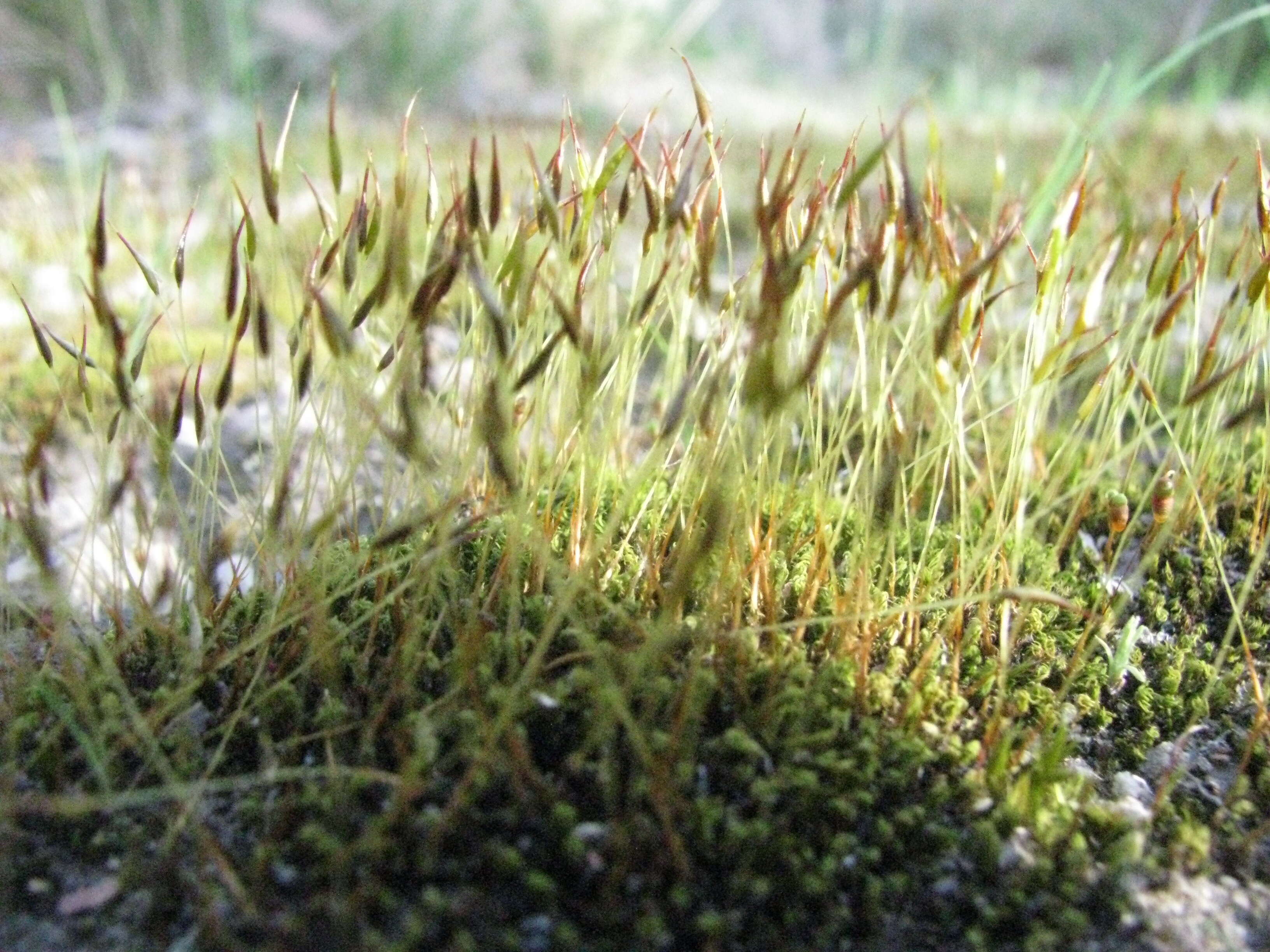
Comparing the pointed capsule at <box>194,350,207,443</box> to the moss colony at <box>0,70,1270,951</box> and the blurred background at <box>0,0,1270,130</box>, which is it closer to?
the moss colony at <box>0,70,1270,951</box>

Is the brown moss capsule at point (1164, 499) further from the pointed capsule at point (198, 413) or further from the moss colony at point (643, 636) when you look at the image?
the pointed capsule at point (198, 413)

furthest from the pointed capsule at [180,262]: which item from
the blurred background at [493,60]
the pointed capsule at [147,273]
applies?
the blurred background at [493,60]

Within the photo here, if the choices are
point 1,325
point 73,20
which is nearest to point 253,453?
point 1,325

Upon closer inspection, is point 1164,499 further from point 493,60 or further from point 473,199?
point 493,60

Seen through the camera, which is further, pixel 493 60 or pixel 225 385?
pixel 493 60

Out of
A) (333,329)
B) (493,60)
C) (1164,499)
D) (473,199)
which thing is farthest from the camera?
(493,60)

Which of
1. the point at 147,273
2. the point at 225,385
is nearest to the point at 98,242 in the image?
the point at 147,273

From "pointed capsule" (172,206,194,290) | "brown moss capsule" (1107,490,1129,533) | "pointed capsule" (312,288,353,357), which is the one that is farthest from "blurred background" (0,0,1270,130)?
"brown moss capsule" (1107,490,1129,533)

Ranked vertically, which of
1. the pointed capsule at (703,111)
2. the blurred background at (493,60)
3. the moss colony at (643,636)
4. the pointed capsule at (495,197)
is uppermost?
the blurred background at (493,60)

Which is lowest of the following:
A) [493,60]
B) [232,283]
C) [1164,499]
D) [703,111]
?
[1164,499]
